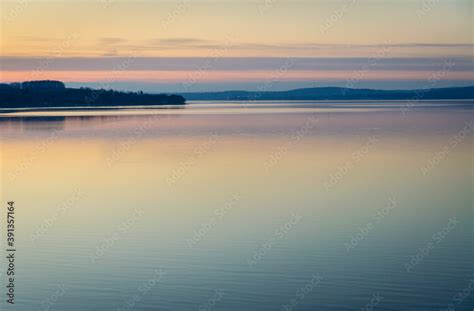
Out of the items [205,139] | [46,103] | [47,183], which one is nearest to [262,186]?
[47,183]

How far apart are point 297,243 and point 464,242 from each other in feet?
7.24

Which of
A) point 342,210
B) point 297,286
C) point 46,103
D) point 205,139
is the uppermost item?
point 46,103

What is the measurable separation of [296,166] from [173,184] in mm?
3657

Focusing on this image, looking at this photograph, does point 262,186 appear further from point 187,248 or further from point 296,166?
point 187,248

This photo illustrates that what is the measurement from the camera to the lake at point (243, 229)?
923cm

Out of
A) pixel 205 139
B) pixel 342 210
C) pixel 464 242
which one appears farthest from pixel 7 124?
pixel 464 242

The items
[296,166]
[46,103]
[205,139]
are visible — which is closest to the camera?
[296,166]

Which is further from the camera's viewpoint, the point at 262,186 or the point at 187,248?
the point at 262,186

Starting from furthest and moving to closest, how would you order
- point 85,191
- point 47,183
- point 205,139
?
point 205,139, point 47,183, point 85,191

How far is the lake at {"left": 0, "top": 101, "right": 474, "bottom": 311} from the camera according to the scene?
9227mm

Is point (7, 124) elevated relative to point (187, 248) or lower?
elevated

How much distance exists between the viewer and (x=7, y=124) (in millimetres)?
37938

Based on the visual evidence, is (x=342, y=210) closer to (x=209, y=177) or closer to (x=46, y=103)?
(x=209, y=177)

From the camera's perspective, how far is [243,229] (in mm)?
12438
